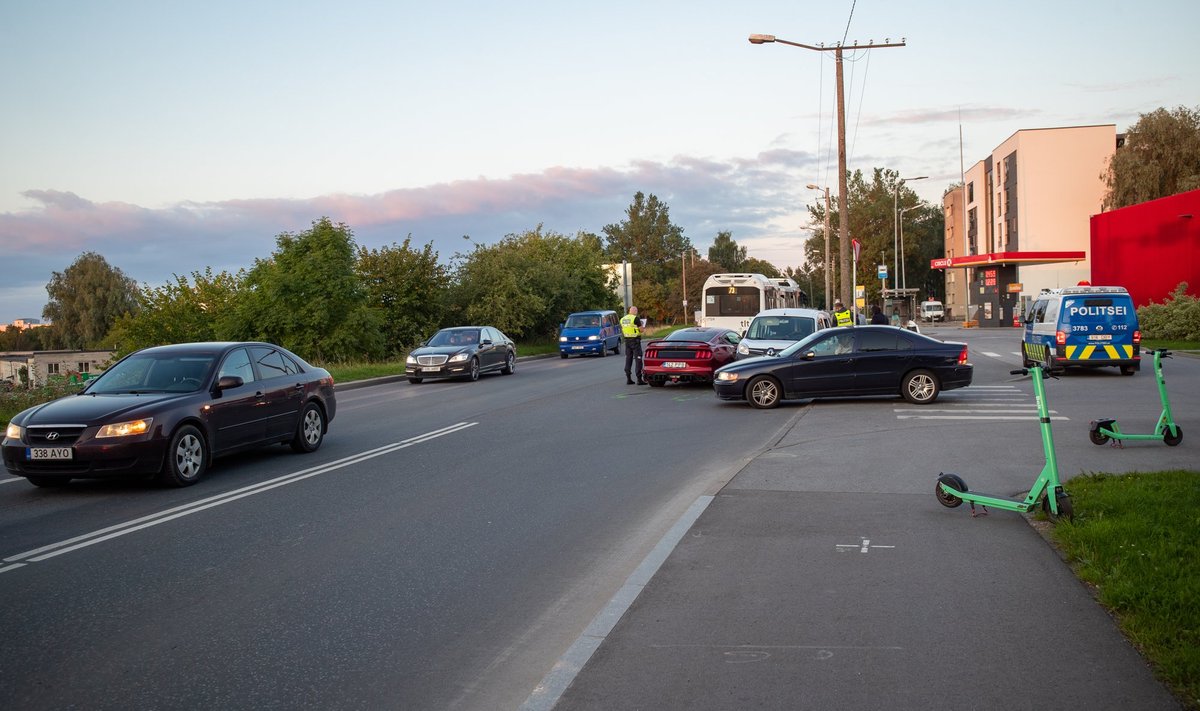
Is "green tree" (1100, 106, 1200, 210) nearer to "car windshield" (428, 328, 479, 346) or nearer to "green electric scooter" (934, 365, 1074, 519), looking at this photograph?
"car windshield" (428, 328, 479, 346)

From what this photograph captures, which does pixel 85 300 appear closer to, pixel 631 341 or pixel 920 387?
pixel 631 341

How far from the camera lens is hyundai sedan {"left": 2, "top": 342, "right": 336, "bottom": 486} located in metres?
9.42

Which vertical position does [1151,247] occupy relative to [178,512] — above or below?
above

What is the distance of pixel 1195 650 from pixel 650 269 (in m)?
130

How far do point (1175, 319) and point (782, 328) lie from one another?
70.1 feet

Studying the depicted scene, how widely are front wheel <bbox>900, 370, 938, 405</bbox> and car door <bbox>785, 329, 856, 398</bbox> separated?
3.06ft

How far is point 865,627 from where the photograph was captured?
16.4ft

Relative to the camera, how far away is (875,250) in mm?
108625

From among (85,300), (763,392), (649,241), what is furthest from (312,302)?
(649,241)

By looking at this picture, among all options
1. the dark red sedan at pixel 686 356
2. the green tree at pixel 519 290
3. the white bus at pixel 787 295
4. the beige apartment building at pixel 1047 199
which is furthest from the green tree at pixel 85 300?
the dark red sedan at pixel 686 356

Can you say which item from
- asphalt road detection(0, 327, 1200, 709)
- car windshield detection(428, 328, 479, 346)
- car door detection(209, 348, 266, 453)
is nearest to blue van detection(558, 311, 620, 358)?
car windshield detection(428, 328, 479, 346)

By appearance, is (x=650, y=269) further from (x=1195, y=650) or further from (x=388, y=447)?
(x=1195, y=650)

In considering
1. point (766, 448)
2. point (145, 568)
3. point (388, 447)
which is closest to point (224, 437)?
point (388, 447)

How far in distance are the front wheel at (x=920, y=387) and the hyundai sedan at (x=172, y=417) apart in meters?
9.72
